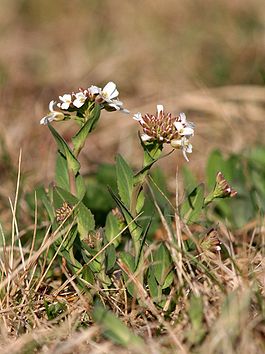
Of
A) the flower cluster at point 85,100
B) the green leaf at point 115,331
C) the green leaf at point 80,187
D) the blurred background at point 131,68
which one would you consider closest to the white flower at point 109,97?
the flower cluster at point 85,100

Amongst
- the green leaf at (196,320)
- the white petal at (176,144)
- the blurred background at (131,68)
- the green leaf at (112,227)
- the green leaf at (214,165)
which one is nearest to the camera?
the green leaf at (196,320)

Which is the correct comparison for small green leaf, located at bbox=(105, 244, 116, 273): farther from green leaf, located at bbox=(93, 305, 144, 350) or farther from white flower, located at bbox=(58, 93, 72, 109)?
white flower, located at bbox=(58, 93, 72, 109)

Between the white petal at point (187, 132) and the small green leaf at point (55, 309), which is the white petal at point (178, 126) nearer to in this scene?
the white petal at point (187, 132)

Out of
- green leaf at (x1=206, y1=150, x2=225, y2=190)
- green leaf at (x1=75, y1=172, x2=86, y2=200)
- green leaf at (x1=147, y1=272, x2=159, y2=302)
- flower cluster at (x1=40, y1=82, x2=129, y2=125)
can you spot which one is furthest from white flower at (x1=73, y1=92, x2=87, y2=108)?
green leaf at (x1=206, y1=150, x2=225, y2=190)

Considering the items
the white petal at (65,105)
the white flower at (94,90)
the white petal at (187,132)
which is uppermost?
the white flower at (94,90)

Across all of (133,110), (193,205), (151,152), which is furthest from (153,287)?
(133,110)

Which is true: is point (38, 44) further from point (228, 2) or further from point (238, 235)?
point (238, 235)

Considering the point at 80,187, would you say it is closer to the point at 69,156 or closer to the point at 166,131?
the point at 69,156
